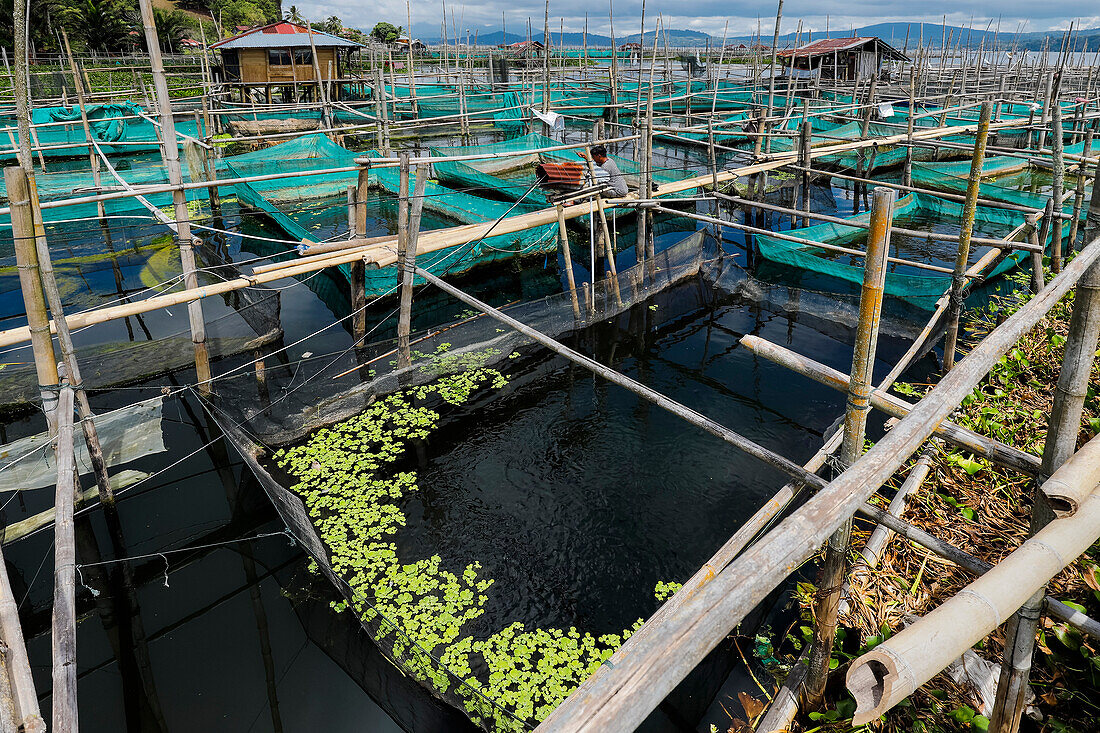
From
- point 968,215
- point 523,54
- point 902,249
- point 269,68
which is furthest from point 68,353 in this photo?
point 523,54

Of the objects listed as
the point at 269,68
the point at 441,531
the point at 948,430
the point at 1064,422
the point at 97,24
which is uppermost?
the point at 97,24

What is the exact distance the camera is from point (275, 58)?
1969cm

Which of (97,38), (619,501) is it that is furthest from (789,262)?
(97,38)

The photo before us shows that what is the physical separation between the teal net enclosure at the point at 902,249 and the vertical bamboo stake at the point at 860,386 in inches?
199

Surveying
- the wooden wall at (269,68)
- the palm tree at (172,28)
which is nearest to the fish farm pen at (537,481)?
the wooden wall at (269,68)

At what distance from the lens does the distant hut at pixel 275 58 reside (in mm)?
19172

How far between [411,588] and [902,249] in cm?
1064

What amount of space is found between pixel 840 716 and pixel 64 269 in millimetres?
11367

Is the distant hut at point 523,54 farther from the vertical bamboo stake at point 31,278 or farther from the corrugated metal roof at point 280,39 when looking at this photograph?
the vertical bamboo stake at point 31,278

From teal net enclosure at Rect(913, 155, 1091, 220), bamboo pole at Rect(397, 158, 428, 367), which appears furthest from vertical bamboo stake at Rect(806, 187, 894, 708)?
teal net enclosure at Rect(913, 155, 1091, 220)

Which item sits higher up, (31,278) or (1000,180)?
(31,278)

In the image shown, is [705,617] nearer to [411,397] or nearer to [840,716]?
[840,716]

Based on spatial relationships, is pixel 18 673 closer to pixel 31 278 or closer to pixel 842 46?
pixel 31 278

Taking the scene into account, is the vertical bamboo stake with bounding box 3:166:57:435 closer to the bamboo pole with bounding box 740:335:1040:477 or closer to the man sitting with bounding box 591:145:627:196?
the bamboo pole with bounding box 740:335:1040:477
